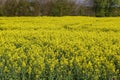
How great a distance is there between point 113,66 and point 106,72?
0.49ft

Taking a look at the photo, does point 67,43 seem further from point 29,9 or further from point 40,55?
point 29,9

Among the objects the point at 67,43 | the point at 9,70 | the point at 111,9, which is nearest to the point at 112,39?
the point at 67,43

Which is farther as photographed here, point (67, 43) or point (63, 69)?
point (67, 43)

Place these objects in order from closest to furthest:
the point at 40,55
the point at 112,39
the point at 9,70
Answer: the point at 9,70, the point at 40,55, the point at 112,39

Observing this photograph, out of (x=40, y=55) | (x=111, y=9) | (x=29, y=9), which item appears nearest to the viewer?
(x=40, y=55)

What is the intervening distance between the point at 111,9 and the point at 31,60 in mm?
28161

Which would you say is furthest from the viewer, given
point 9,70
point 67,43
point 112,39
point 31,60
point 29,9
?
point 29,9

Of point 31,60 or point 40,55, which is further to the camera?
point 40,55

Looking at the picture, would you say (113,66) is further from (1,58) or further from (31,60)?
(1,58)

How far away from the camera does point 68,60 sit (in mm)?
5266

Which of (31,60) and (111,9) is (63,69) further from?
(111,9)

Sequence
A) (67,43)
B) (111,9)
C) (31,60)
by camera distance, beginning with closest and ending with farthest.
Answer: (31,60) < (67,43) < (111,9)

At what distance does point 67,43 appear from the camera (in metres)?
6.45

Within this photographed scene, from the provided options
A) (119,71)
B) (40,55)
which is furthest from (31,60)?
(119,71)
